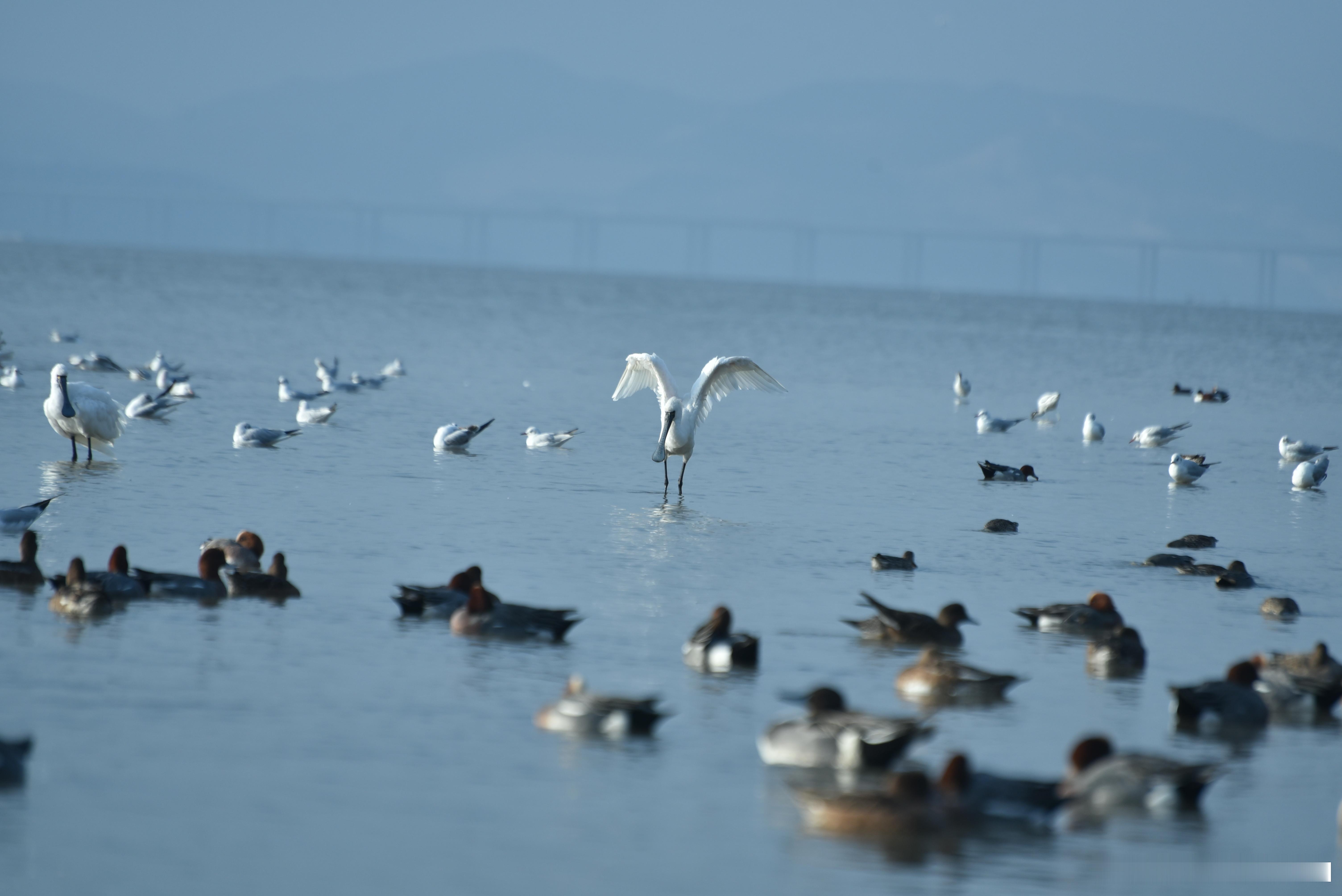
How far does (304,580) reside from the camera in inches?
460

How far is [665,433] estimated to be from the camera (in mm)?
18078

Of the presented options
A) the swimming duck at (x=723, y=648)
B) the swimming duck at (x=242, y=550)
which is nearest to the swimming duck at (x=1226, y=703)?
the swimming duck at (x=723, y=648)

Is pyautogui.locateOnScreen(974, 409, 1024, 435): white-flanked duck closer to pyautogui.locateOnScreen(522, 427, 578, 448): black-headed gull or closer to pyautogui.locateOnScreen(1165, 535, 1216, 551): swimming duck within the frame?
pyautogui.locateOnScreen(522, 427, 578, 448): black-headed gull

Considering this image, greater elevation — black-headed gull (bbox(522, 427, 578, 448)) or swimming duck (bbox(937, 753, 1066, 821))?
black-headed gull (bbox(522, 427, 578, 448))

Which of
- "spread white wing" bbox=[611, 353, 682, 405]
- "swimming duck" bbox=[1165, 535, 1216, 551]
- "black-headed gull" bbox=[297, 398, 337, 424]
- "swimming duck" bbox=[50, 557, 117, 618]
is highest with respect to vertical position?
"spread white wing" bbox=[611, 353, 682, 405]

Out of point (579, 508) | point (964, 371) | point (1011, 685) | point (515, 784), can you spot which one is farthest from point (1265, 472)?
point (964, 371)

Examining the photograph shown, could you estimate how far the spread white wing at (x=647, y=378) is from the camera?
18.8 metres

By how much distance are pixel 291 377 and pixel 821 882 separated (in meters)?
28.1

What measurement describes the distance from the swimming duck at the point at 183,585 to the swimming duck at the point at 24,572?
646 mm

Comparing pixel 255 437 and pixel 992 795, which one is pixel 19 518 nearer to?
pixel 255 437

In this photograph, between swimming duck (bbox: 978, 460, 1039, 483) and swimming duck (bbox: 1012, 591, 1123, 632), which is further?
swimming duck (bbox: 978, 460, 1039, 483)

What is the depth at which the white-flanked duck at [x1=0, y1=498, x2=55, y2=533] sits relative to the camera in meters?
12.7

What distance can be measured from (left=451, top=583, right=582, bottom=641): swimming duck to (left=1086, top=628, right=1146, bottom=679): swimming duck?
316cm

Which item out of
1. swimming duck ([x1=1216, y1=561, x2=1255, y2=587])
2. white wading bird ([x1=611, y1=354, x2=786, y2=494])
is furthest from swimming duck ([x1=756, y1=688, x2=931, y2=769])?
white wading bird ([x1=611, y1=354, x2=786, y2=494])
